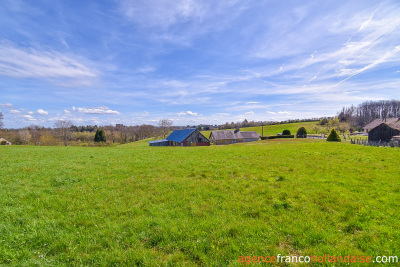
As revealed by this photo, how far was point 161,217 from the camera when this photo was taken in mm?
5746

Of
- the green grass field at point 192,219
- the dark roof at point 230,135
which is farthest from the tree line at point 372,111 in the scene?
the green grass field at point 192,219

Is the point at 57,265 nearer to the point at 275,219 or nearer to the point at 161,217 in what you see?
the point at 161,217

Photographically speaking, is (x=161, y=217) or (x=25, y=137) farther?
(x=25, y=137)

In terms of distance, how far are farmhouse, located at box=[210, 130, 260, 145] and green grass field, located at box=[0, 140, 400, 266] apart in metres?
69.6

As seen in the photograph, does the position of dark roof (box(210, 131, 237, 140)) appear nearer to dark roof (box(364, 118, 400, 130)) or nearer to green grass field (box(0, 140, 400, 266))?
dark roof (box(364, 118, 400, 130))

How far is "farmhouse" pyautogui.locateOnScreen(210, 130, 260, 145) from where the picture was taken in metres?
79.7

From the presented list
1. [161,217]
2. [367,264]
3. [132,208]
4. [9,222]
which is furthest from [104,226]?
[367,264]

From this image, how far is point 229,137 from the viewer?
8106 centimetres

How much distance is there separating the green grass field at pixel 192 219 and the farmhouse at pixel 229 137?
69595mm

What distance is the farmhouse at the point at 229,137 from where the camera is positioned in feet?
261

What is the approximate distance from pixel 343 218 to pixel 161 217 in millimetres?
6208

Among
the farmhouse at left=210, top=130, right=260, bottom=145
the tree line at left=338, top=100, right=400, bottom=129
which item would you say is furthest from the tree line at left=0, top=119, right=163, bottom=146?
the tree line at left=338, top=100, right=400, bottom=129

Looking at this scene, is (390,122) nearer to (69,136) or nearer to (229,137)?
(229,137)

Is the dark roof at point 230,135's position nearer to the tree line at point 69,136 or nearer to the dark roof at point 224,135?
the dark roof at point 224,135
